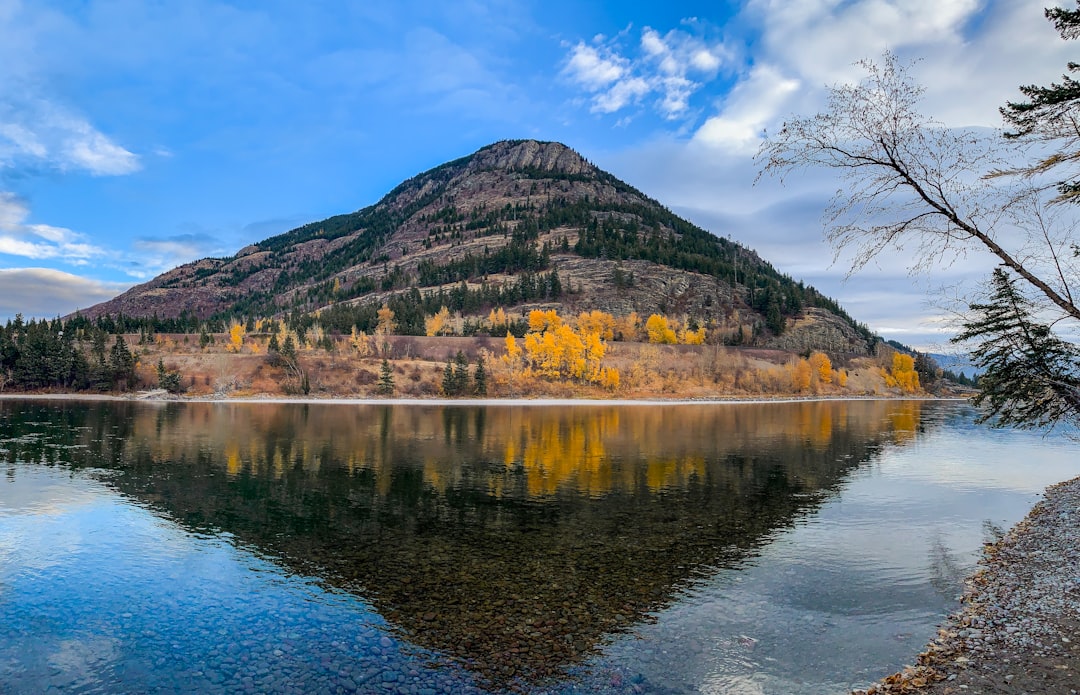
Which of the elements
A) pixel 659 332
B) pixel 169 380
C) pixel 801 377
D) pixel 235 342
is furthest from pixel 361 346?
pixel 801 377

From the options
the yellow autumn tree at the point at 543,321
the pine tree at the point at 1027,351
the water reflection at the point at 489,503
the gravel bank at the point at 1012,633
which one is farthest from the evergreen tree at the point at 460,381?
the gravel bank at the point at 1012,633

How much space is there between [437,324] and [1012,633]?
161 m

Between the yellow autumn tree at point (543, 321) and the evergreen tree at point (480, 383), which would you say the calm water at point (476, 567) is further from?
the yellow autumn tree at point (543, 321)

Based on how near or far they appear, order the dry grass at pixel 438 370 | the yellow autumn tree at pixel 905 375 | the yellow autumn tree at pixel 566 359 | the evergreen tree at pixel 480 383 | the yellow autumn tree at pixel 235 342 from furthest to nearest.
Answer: the yellow autumn tree at pixel 905 375, the yellow autumn tree at pixel 235 342, the yellow autumn tree at pixel 566 359, the evergreen tree at pixel 480 383, the dry grass at pixel 438 370

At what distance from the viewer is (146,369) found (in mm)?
119375

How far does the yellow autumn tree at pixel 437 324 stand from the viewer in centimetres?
16800

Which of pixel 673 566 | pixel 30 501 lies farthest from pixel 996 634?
pixel 30 501

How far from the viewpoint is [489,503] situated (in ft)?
94.7

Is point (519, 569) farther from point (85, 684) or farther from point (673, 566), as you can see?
point (85, 684)

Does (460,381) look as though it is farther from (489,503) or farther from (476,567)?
(476,567)

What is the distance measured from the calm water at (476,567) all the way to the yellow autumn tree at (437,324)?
404 feet

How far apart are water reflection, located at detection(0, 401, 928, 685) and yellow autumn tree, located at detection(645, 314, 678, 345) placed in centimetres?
10018

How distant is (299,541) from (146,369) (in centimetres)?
11972

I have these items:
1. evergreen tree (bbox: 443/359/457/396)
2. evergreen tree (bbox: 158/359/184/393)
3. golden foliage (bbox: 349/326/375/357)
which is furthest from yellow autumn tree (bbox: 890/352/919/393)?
evergreen tree (bbox: 158/359/184/393)
